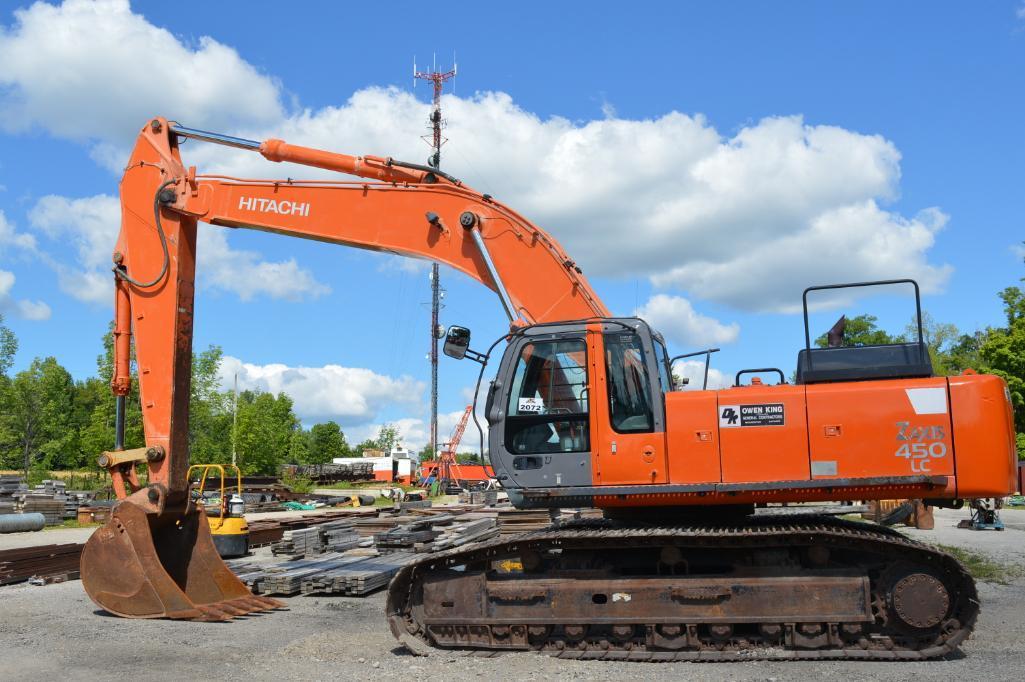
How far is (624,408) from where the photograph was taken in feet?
26.8

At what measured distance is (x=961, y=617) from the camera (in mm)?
7586

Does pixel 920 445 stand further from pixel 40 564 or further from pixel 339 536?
pixel 40 564

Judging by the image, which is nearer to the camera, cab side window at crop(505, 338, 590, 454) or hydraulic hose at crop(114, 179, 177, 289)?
cab side window at crop(505, 338, 590, 454)

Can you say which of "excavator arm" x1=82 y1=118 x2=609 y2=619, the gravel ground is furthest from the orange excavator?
"excavator arm" x1=82 y1=118 x2=609 y2=619

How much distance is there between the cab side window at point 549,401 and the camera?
822 cm

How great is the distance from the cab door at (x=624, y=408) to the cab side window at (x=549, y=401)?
0.44ft

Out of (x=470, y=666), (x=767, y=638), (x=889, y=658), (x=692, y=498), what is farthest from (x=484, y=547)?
(x=889, y=658)

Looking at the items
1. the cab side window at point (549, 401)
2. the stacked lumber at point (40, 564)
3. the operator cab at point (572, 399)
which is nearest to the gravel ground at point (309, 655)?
the operator cab at point (572, 399)

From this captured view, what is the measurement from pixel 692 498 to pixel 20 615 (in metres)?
8.16

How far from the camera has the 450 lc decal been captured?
7641 mm

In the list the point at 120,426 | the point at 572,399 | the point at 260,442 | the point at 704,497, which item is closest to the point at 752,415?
the point at 704,497

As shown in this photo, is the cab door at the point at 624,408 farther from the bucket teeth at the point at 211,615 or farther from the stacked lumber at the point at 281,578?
the stacked lumber at the point at 281,578

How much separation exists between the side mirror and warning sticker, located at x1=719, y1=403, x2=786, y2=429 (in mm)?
2535

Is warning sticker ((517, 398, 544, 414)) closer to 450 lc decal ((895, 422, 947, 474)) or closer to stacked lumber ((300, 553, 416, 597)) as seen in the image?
450 lc decal ((895, 422, 947, 474))
